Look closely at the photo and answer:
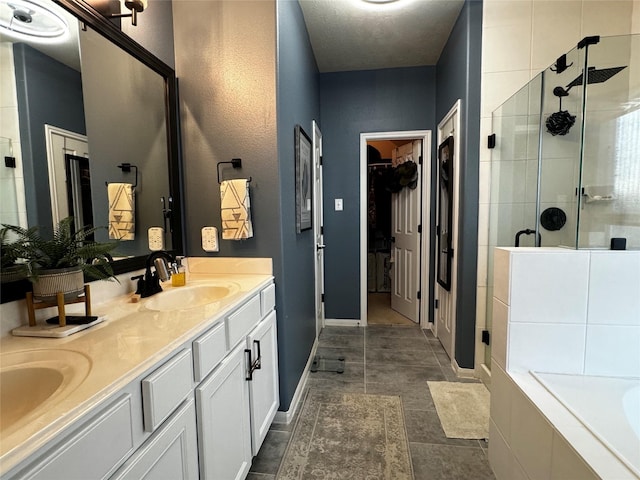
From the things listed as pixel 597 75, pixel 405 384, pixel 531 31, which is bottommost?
pixel 405 384

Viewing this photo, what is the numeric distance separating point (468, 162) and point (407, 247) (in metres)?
1.46

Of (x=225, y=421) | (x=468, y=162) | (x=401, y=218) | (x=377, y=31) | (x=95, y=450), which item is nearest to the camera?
(x=95, y=450)

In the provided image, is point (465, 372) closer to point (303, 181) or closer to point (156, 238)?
point (303, 181)

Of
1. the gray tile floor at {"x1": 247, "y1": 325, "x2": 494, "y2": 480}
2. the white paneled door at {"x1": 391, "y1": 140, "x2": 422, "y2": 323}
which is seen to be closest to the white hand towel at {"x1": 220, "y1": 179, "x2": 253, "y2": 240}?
the gray tile floor at {"x1": 247, "y1": 325, "x2": 494, "y2": 480}

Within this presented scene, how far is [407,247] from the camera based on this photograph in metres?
3.46

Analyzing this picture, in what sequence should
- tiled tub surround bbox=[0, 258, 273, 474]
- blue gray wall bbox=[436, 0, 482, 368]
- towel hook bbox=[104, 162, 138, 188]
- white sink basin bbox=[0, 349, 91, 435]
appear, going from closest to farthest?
1. tiled tub surround bbox=[0, 258, 273, 474]
2. white sink basin bbox=[0, 349, 91, 435]
3. towel hook bbox=[104, 162, 138, 188]
4. blue gray wall bbox=[436, 0, 482, 368]

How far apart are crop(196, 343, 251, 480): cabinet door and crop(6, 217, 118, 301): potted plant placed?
1.74 ft

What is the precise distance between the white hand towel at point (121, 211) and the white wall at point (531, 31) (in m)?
2.28

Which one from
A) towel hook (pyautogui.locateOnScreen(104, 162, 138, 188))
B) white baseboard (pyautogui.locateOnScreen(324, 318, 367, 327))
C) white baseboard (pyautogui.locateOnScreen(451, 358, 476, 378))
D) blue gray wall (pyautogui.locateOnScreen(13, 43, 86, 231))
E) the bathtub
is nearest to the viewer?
the bathtub

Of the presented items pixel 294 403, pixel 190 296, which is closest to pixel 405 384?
pixel 294 403

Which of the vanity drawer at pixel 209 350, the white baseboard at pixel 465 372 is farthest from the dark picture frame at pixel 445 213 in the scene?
the vanity drawer at pixel 209 350

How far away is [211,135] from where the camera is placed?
5.64 ft

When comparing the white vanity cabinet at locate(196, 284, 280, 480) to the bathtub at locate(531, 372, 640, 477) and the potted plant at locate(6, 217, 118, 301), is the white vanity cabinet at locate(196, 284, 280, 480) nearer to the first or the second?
the potted plant at locate(6, 217, 118, 301)

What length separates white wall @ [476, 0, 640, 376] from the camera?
2.01m
